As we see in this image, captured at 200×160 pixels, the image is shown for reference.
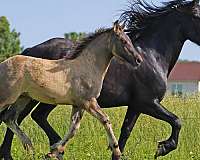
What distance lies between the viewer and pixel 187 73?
61.8 metres

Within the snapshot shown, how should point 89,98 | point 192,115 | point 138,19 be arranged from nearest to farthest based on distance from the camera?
point 89,98 < point 138,19 < point 192,115

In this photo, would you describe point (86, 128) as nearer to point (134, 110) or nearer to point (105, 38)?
point (134, 110)

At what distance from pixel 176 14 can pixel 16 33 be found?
5581cm

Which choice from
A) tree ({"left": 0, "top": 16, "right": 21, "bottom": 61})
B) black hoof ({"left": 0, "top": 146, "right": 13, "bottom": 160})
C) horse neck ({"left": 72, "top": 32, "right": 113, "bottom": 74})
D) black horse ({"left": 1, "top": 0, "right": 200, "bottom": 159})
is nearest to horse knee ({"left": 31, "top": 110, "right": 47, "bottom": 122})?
black horse ({"left": 1, "top": 0, "right": 200, "bottom": 159})

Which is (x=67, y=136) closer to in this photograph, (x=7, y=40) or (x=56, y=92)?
(x=56, y=92)

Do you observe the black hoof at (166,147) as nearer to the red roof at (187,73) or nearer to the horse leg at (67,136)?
the horse leg at (67,136)

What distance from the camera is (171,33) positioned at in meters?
8.19

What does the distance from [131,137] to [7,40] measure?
52286 millimetres

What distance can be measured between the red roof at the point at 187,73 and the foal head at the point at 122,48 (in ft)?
176

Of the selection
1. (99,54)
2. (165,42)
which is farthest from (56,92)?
(165,42)

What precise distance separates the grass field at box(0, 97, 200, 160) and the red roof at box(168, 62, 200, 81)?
156 feet

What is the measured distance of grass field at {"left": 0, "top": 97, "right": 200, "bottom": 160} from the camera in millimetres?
8539

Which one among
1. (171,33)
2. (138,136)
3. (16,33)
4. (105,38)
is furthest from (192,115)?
(16,33)

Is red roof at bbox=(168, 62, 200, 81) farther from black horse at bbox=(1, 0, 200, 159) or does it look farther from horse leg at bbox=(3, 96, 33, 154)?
horse leg at bbox=(3, 96, 33, 154)
